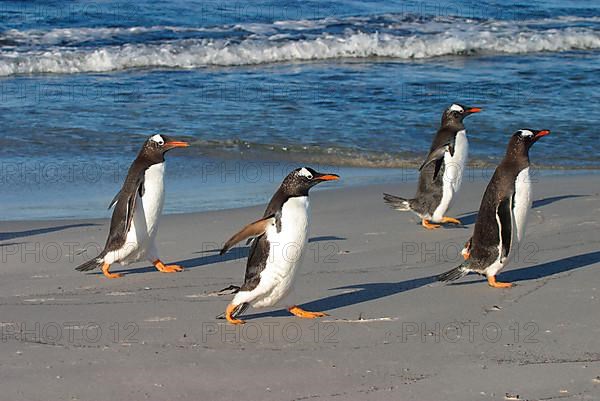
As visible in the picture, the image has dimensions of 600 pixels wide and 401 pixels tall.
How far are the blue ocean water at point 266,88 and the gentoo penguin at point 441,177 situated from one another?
1.35m

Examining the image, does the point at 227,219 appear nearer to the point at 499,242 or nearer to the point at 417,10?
the point at 499,242

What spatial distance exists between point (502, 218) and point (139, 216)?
7.10 feet

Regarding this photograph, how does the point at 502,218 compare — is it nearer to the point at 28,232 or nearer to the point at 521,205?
the point at 521,205

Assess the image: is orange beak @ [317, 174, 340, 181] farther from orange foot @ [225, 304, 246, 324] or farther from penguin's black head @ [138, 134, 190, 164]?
penguin's black head @ [138, 134, 190, 164]

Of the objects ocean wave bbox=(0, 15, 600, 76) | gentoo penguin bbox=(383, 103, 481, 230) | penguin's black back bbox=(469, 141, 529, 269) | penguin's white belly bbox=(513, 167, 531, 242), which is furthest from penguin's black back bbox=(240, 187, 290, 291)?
ocean wave bbox=(0, 15, 600, 76)

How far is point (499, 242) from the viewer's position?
6082 millimetres

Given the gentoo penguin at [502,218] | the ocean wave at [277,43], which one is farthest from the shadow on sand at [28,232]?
the ocean wave at [277,43]

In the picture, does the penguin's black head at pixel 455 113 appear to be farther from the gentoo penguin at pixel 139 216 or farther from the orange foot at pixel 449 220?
the gentoo penguin at pixel 139 216

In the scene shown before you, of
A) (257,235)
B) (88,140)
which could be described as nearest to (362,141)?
(88,140)

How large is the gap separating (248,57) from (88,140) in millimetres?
6763

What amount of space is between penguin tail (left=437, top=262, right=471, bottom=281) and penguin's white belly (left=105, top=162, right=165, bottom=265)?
1796 mm

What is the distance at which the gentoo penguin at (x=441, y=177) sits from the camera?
7.90 m

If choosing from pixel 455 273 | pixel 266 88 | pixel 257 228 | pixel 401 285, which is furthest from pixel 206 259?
pixel 266 88

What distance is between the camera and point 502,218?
6.11m
